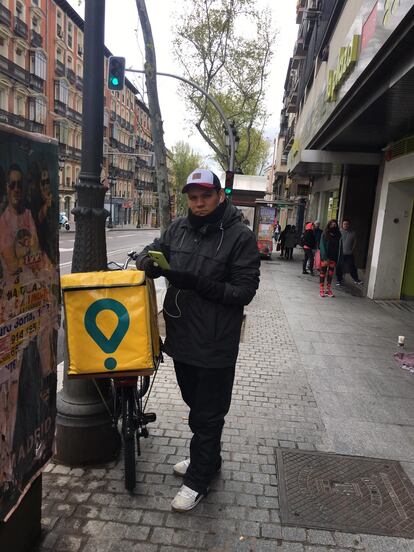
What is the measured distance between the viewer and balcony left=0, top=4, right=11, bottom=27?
3511cm

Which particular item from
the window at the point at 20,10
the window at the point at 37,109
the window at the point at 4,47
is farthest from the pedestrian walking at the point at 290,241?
the window at the point at 20,10

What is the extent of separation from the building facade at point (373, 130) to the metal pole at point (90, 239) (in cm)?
293

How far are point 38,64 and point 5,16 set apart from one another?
5.68 metres

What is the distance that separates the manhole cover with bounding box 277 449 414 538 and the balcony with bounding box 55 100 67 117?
1925 inches

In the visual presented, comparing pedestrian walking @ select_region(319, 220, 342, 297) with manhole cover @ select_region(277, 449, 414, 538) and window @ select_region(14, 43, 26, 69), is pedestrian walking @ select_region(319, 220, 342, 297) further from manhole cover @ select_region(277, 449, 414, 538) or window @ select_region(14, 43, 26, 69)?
window @ select_region(14, 43, 26, 69)

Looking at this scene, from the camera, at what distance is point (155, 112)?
26.0 feet

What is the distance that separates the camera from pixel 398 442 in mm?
3805

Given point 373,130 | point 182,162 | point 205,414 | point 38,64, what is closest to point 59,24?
point 38,64

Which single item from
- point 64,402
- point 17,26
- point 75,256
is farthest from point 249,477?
point 17,26

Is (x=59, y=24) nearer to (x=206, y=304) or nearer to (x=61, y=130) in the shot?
(x=61, y=130)

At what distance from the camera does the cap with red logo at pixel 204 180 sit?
2697mm

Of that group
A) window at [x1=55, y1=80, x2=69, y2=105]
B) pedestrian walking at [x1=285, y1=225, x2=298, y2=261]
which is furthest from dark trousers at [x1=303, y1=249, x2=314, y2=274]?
window at [x1=55, y1=80, x2=69, y2=105]

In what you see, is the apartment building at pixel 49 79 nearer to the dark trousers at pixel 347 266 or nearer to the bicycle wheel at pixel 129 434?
the dark trousers at pixel 347 266

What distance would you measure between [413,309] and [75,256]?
27.4 feet
